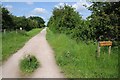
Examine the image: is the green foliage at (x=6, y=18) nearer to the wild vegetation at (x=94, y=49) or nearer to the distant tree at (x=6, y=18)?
the distant tree at (x=6, y=18)

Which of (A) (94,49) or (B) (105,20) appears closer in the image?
(A) (94,49)

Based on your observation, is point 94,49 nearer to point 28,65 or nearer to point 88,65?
point 88,65

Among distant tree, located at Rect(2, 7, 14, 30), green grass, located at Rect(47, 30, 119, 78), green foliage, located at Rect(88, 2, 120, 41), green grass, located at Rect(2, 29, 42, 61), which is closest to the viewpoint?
green grass, located at Rect(47, 30, 119, 78)

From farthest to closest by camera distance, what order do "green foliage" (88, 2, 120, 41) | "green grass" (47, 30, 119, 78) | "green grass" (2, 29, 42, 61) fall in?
"green grass" (2, 29, 42, 61) → "green foliage" (88, 2, 120, 41) → "green grass" (47, 30, 119, 78)

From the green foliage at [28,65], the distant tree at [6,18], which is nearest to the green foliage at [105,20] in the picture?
the green foliage at [28,65]

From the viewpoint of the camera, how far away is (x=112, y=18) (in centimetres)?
1548

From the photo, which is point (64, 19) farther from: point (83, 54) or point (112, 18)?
point (83, 54)

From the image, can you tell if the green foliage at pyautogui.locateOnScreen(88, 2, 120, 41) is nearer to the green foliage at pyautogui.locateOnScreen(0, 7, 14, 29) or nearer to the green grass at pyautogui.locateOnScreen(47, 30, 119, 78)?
the green grass at pyautogui.locateOnScreen(47, 30, 119, 78)

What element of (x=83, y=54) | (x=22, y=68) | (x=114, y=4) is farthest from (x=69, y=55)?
(x=114, y=4)

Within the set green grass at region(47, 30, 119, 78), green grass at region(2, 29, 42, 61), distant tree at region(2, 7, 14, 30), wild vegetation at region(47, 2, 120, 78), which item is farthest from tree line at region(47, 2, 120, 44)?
distant tree at region(2, 7, 14, 30)

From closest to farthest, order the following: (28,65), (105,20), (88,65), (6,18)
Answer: (88,65) → (28,65) → (105,20) → (6,18)

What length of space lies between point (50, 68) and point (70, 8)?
739 inches

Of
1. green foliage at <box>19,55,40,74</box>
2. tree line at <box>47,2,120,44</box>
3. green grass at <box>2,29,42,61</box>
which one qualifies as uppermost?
tree line at <box>47,2,120,44</box>

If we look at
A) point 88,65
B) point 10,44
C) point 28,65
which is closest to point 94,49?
point 88,65
